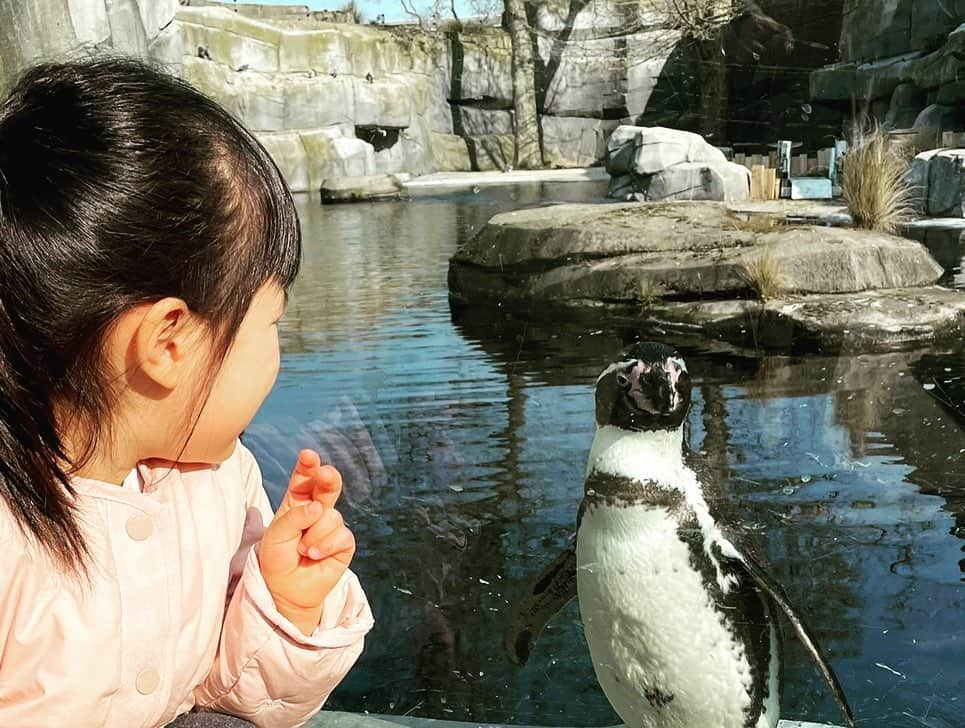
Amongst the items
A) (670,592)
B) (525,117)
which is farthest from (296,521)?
(525,117)

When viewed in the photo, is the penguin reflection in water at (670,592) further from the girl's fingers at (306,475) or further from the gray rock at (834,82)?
the gray rock at (834,82)

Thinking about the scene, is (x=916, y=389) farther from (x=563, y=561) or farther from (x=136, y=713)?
(x=136, y=713)

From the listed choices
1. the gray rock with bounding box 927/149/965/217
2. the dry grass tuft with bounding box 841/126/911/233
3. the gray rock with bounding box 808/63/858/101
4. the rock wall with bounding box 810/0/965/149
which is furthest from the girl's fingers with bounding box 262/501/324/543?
the rock wall with bounding box 810/0/965/149

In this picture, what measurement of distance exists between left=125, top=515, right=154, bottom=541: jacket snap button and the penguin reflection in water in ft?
1.90

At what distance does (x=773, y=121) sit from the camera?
22.4ft

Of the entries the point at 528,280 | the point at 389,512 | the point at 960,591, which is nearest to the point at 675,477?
the point at 960,591

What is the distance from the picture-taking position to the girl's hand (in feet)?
2.80

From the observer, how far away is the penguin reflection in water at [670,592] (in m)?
1.26

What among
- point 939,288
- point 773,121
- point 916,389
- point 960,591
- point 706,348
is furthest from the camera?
point 773,121

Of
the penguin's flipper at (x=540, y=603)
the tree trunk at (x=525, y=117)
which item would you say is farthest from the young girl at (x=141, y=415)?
the tree trunk at (x=525, y=117)

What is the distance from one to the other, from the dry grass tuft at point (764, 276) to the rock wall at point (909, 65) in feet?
10.3

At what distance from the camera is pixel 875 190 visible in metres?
5.23

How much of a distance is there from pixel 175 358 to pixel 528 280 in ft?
12.1

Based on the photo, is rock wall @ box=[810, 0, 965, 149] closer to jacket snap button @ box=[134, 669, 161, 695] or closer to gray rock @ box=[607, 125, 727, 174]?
gray rock @ box=[607, 125, 727, 174]
